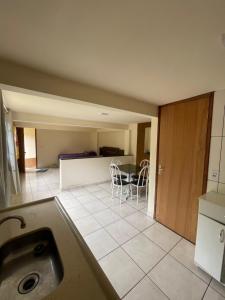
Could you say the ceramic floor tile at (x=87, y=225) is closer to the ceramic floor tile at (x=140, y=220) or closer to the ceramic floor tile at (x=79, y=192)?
the ceramic floor tile at (x=140, y=220)

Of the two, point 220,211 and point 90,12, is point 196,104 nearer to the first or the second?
Result: point 220,211

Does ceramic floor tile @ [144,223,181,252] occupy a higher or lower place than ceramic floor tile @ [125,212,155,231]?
lower

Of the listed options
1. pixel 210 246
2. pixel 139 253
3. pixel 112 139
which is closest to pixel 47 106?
pixel 139 253

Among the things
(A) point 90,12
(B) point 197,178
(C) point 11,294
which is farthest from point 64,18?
(B) point 197,178

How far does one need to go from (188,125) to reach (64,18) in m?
1.82

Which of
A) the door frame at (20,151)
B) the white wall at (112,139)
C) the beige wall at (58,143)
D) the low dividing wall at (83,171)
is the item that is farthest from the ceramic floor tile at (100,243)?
the beige wall at (58,143)

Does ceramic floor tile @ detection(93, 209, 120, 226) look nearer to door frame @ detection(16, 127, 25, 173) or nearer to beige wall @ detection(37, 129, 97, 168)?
door frame @ detection(16, 127, 25, 173)

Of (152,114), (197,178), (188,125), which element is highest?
(152,114)

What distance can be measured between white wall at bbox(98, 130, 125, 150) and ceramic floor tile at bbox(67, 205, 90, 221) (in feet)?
12.9

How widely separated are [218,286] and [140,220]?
4.03 ft

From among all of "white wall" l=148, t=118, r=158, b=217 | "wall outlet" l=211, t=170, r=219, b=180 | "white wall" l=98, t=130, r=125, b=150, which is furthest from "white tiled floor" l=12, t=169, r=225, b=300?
"white wall" l=98, t=130, r=125, b=150

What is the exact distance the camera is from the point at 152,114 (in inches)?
90.7

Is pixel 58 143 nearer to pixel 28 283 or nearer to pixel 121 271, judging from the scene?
pixel 121 271

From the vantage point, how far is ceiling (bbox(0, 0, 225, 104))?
2.13 ft
